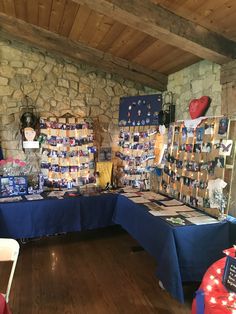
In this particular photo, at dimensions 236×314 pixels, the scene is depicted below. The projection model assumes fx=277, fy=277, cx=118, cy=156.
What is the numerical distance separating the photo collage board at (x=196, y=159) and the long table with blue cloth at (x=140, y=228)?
1.21 feet

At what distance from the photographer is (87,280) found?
2.82 meters

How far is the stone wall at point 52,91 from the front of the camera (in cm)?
391

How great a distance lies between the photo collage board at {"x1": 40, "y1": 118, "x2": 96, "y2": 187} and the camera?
4078 millimetres

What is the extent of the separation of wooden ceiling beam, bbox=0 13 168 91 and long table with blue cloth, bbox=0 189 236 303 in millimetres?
1750

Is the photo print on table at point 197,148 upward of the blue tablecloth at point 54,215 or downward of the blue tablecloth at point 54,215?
upward

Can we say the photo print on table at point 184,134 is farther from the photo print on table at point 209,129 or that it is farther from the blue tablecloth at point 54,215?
the blue tablecloth at point 54,215

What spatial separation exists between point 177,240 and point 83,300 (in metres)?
1.01

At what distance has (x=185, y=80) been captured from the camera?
3.51 m

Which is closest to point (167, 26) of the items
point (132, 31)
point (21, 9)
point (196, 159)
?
point (132, 31)

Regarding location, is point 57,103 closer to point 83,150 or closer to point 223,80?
point 83,150

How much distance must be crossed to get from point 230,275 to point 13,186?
3101 mm

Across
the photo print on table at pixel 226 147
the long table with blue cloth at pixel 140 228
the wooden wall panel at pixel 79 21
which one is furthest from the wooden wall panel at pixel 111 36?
the long table with blue cloth at pixel 140 228

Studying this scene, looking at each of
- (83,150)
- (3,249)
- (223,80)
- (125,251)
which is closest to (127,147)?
(83,150)

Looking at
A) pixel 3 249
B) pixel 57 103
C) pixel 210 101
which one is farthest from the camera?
pixel 57 103
